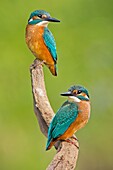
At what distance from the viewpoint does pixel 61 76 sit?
551 centimetres

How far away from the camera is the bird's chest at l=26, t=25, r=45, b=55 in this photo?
3.05 m

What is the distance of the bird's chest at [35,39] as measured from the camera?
120 inches

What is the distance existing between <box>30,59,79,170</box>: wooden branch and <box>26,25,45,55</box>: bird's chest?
0.98 feet

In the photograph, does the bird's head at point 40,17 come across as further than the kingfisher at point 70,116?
Yes

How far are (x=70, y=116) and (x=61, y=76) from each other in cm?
294

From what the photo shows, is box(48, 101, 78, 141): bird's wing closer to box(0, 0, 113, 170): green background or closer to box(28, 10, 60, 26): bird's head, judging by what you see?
box(28, 10, 60, 26): bird's head

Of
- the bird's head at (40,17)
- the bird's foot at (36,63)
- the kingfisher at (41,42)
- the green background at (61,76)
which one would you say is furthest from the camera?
the green background at (61,76)

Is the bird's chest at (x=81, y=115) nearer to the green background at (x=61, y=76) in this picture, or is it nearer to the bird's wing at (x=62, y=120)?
the bird's wing at (x=62, y=120)

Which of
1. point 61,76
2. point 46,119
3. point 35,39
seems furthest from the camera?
point 61,76

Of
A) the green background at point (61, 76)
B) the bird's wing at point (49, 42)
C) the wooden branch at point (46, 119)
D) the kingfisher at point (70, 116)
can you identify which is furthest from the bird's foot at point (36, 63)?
the green background at point (61, 76)

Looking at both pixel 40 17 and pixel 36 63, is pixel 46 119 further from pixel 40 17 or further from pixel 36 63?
pixel 40 17

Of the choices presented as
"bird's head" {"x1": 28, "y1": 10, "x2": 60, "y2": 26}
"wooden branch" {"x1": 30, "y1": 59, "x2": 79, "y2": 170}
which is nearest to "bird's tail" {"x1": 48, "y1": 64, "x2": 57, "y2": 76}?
"bird's head" {"x1": 28, "y1": 10, "x2": 60, "y2": 26}

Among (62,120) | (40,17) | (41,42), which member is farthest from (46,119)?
(41,42)
